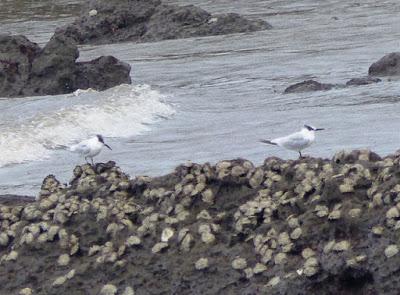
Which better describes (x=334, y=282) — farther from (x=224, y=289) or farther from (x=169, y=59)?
(x=169, y=59)

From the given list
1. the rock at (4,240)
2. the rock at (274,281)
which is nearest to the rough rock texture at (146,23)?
the rock at (4,240)

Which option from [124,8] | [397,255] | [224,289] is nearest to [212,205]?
[224,289]

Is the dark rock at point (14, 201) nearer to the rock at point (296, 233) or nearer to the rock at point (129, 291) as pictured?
the rock at point (129, 291)

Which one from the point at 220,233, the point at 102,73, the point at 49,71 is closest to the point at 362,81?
the point at 102,73

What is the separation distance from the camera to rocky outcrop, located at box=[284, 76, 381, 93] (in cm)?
1683

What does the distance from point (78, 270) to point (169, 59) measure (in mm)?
15341

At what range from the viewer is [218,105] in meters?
16.5

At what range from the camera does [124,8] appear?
25.2m

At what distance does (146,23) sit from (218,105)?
913 centimetres

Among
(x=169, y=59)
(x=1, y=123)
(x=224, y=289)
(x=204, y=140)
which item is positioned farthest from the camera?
(x=169, y=59)

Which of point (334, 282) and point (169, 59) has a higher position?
point (334, 282)

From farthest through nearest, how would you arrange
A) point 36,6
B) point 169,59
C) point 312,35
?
1. point 36,6
2. point 312,35
3. point 169,59

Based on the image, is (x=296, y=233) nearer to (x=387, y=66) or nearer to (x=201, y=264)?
(x=201, y=264)

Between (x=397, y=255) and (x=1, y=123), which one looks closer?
(x=397, y=255)
